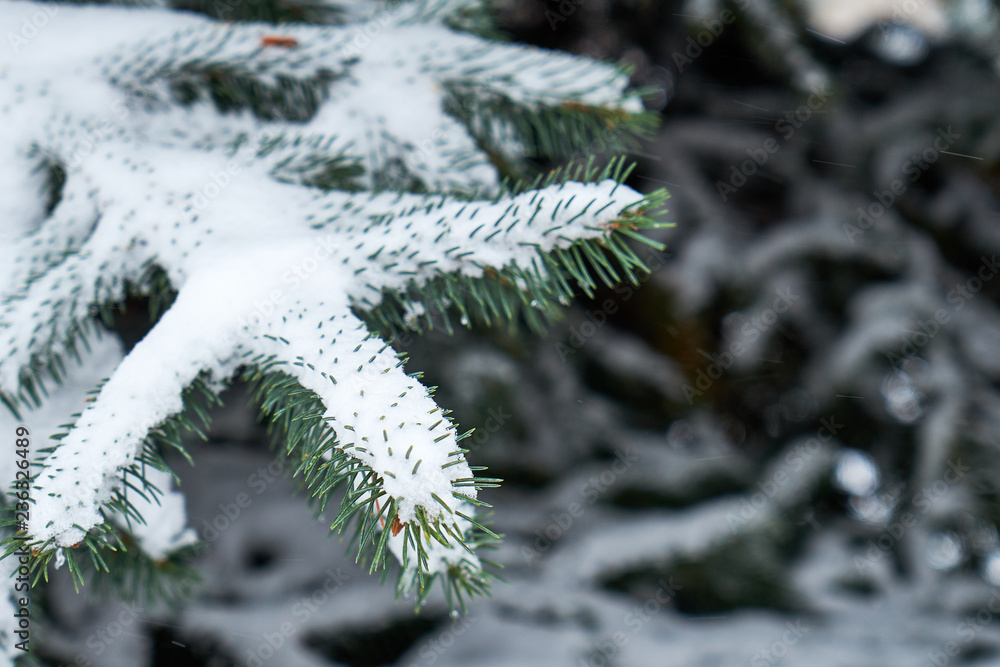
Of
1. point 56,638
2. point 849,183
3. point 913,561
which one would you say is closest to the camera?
point 56,638

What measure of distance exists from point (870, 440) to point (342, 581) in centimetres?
139

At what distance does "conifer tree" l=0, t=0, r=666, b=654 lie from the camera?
0.51 metres

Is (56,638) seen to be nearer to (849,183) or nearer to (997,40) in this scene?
(849,183)

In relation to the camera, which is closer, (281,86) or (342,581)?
(281,86)

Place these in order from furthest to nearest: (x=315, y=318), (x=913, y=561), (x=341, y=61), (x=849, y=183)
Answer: (x=849, y=183)
(x=913, y=561)
(x=341, y=61)
(x=315, y=318)

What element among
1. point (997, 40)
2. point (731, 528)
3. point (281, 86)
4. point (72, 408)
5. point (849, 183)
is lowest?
point (731, 528)

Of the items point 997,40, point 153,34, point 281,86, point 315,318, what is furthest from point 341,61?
point 997,40

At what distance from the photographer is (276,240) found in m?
0.65

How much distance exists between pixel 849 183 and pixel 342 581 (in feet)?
5.91

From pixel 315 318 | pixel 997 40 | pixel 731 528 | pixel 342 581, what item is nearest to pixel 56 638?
pixel 342 581

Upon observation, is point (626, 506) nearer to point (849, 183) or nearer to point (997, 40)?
point (849, 183)

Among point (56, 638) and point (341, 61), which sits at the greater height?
point (341, 61)

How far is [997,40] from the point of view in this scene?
1.51 m

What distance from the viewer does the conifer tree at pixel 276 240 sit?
0.51 m
